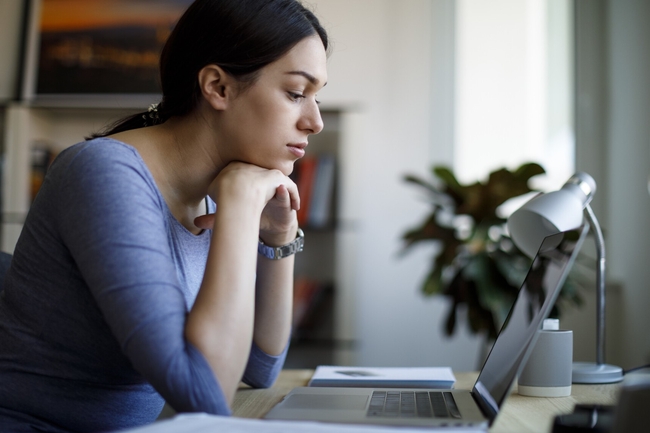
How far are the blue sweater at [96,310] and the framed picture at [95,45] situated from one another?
2252mm

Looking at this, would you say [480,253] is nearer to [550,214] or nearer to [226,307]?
[550,214]

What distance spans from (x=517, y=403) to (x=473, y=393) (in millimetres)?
65

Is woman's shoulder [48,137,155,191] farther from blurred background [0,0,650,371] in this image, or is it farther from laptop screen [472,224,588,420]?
blurred background [0,0,650,371]

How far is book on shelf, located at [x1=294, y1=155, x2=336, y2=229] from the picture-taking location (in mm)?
2746


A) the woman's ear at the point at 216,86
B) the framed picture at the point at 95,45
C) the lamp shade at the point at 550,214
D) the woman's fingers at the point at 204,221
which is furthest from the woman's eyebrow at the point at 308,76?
the framed picture at the point at 95,45

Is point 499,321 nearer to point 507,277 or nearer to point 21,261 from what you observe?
point 507,277

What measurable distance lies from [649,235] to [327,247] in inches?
52.4

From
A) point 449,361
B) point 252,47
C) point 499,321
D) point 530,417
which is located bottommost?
point 449,361

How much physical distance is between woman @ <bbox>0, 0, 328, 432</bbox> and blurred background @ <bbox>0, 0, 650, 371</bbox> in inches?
62.6

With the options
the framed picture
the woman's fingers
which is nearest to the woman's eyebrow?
the woman's fingers

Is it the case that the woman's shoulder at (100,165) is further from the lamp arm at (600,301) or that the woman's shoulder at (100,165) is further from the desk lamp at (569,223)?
the lamp arm at (600,301)

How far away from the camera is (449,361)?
9.62 ft

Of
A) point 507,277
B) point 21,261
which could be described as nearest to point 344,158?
point 507,277

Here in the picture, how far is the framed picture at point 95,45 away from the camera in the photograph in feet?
9.99
